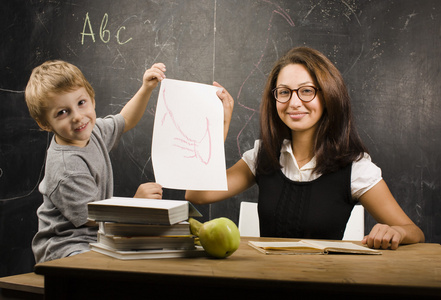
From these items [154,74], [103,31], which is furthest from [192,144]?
[103,31]

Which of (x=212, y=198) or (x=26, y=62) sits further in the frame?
(x=26, y=62)

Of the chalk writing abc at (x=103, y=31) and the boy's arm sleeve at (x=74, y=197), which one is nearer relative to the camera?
the boy's arm sleeve at (x=74, y=197)

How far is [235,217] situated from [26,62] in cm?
165

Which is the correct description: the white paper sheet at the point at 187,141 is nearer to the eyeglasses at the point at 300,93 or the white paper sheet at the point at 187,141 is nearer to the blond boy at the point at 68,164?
the blond boy at the point at 68,164

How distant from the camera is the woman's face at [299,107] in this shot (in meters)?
1.55

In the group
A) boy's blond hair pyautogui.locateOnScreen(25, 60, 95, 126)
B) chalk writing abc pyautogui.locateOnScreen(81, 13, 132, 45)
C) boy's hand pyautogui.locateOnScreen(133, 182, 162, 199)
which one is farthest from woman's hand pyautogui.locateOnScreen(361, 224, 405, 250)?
chalk writing abc pyautogui.locateOnScreen(81, 13, 132, 45)

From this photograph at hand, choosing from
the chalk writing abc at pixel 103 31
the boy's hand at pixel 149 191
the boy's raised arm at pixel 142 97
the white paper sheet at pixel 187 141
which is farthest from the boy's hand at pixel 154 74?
the chalk writing abc at pixel 103 31

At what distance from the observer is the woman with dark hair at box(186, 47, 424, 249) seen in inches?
60.3

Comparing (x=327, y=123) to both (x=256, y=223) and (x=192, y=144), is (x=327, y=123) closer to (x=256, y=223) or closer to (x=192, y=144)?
(x=192, y=144)

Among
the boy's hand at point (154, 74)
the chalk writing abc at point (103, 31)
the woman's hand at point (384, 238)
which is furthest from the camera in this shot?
the chalk writing abc at point (103, 31)

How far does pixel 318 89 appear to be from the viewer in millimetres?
1560

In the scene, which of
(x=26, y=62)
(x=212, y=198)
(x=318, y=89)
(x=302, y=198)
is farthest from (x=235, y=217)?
(x=26, y=62)

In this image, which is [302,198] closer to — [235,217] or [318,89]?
[318,89]

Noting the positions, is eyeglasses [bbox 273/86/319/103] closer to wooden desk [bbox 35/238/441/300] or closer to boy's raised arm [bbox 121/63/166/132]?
boy's raised arm [bbox 121/63/166/132]
